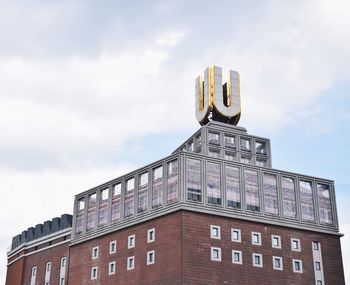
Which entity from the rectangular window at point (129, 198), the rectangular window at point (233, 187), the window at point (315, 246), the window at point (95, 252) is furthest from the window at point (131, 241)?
the window at point (315, 246)

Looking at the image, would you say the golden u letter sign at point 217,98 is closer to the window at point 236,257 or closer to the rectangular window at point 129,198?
the rectangular window at point 129,198

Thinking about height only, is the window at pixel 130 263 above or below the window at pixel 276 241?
below

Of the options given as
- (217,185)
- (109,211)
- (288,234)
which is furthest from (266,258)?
(109,211)

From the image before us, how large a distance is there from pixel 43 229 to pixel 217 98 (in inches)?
1235

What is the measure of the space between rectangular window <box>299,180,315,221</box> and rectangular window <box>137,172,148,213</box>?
17.5m

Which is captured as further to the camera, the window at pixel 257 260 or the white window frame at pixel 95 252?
the white window frame at pixel 95 252

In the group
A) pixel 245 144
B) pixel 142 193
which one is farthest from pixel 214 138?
pixel 142 193

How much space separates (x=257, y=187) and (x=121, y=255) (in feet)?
54.2

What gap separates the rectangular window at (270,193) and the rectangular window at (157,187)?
11516mm

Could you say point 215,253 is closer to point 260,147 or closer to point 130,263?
point 130,263

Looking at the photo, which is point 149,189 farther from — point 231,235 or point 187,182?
point 231,235

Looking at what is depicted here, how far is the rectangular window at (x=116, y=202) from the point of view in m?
68.8

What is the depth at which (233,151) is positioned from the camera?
235ft

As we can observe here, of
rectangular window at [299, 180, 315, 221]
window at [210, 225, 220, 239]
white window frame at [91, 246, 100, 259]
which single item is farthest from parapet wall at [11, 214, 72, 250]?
rectangular window at [299, 180, 315, 221]
